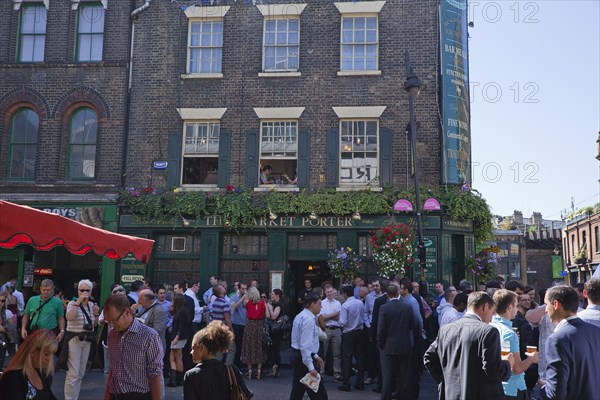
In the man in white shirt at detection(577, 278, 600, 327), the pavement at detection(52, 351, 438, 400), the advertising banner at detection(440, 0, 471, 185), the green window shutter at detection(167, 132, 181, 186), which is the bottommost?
the pavement at detection(52, 351, 438, 400)

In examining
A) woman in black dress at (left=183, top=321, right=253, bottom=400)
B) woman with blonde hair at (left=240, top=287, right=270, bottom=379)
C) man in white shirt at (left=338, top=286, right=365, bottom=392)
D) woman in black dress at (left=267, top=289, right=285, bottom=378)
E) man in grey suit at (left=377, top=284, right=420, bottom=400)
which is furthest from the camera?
woman in black dress at (left=267, top=289, right=285, bottom=378)

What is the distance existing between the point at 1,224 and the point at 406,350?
6007 millimetres

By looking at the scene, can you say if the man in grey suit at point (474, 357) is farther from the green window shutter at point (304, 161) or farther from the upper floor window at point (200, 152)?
the upper floor window at point (200, 152)

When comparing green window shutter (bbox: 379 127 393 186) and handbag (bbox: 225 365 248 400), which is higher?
green window shutter (bbox: 379 127 393 186)

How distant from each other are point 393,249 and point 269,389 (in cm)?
561

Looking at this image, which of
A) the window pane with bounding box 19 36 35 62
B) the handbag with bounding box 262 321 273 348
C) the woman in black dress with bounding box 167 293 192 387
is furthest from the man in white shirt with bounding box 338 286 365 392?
the window pane with bounding box 19 36 35 62

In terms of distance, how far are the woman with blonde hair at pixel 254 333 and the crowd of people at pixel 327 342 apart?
0.8 inches

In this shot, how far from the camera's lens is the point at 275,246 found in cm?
1709

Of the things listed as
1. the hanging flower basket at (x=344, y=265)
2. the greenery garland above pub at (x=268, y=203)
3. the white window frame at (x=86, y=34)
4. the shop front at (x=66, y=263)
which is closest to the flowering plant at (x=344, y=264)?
the hanging flower basket at (x=344, y=265)

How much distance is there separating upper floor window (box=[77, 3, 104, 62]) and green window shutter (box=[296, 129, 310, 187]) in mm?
6910

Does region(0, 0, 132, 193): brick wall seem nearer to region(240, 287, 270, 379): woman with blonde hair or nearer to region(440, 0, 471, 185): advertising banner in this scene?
region(240, 287, 270, 379): woman with blonde hair

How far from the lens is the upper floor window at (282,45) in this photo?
17875 mm

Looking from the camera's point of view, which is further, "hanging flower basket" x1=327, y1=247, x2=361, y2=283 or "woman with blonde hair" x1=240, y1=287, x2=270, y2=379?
"hanging flower basket" x1=327, y1=247, x2=361, y2=283

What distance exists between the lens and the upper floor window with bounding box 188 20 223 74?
1819cm
